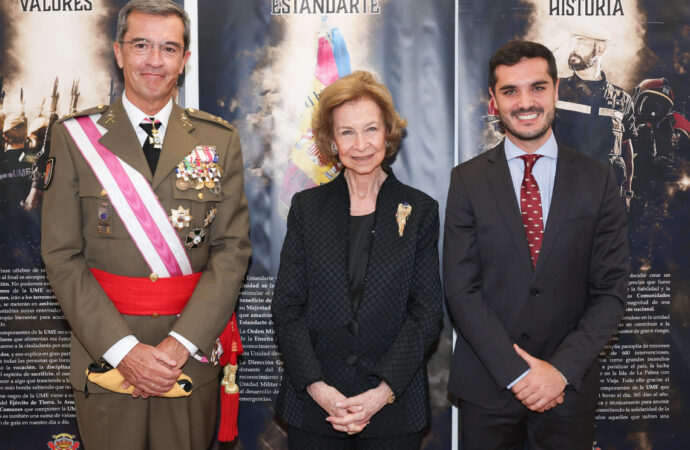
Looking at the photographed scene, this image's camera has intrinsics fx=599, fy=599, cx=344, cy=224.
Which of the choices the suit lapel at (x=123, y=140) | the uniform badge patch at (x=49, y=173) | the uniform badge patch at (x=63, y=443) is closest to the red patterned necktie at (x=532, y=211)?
the suit lapel at (x=123, y=140)

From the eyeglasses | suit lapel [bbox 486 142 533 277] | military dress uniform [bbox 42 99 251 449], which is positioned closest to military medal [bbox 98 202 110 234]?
military dress uniform [bbox 42 99 251 449]

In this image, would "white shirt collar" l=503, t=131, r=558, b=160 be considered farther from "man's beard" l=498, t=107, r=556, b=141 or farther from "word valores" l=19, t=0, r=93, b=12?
"word valores" l=19, t=0, r=93, b=12

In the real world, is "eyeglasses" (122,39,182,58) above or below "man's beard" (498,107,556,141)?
above

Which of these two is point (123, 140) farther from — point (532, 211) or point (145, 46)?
point (532, 211)

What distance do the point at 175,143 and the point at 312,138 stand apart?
1.06 meters

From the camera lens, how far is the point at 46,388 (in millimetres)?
3223

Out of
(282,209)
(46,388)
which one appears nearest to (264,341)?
(282,209)

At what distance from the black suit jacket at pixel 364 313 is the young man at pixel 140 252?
0.92 feet

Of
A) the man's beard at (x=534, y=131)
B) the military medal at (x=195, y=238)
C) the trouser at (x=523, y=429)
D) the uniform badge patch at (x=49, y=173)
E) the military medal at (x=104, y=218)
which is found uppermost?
the man's beard at (x=534, y=131)

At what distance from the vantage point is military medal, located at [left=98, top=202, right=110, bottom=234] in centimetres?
217

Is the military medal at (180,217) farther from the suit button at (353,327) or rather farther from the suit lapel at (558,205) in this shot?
the suit lapel at (558,205)

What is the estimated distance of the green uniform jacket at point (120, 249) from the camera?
2.11 metres

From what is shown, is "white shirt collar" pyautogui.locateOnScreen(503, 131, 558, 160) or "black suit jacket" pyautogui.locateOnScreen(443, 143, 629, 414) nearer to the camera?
"black suit jacket" pyautogui.locateOnScreen(443, 143, 629, 414)

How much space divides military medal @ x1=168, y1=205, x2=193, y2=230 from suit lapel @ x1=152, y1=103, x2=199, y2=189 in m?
0.12
